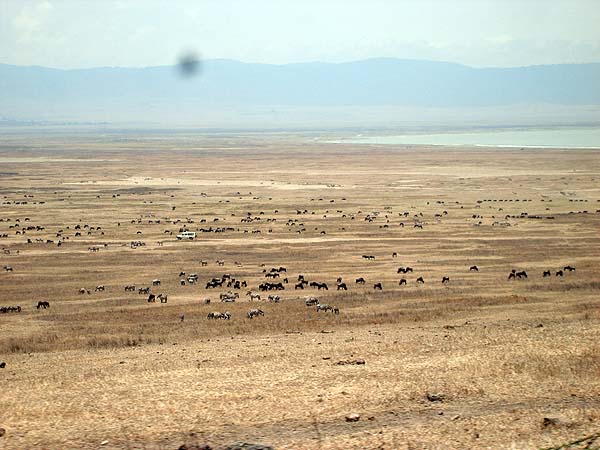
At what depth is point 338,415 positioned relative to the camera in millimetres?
17422

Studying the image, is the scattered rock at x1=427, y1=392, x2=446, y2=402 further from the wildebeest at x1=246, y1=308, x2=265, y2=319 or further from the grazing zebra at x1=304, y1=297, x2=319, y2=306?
the grazing zebra at x1=304, y1=297, x2=319, y2=306

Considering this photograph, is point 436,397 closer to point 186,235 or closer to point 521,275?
point 521,275

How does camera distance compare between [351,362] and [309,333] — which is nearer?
[351,362]

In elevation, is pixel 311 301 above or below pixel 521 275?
above

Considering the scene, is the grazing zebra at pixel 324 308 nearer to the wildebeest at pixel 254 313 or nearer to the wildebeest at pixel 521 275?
the wildebeest at pixel 254 313

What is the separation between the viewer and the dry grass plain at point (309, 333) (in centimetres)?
1697

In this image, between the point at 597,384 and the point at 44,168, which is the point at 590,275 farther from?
the point at 44,168

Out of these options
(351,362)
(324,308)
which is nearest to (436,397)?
(351,362)

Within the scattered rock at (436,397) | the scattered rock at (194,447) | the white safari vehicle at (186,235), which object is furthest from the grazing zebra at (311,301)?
the white safari vehicle at (186,235)

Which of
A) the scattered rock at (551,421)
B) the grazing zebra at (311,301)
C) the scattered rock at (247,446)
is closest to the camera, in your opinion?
the scattered rock at (247,446)

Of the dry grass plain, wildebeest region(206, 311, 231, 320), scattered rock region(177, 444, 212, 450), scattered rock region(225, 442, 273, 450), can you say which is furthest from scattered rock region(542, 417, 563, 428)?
wildebeest region(206, 311, 231, 320)

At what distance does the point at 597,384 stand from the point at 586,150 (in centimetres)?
15430

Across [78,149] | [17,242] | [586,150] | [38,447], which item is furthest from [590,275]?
[78,149]

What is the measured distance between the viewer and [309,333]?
2709 centimetres
